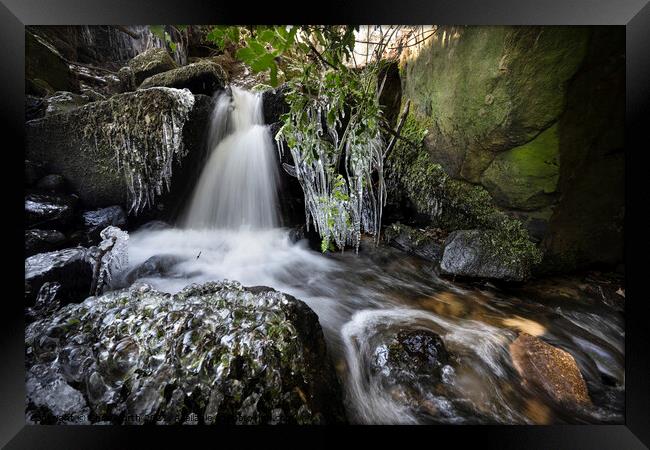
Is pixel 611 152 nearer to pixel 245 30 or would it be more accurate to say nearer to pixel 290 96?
pixel 290 96

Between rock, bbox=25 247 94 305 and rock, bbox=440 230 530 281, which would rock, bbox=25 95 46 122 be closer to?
rock, bbox=25 247 94 305

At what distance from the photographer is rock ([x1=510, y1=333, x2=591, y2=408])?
4.10ft

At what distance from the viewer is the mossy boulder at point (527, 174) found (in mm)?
1670

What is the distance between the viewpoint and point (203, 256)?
1.81 meters

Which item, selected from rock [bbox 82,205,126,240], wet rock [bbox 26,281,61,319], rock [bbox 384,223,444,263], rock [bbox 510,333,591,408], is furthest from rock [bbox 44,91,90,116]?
rock [bbox 510,333,591,408]

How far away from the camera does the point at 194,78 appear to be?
2.36 meters

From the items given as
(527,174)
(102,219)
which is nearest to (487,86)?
(527,174)

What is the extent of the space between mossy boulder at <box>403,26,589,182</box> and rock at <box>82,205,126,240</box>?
2.57m
